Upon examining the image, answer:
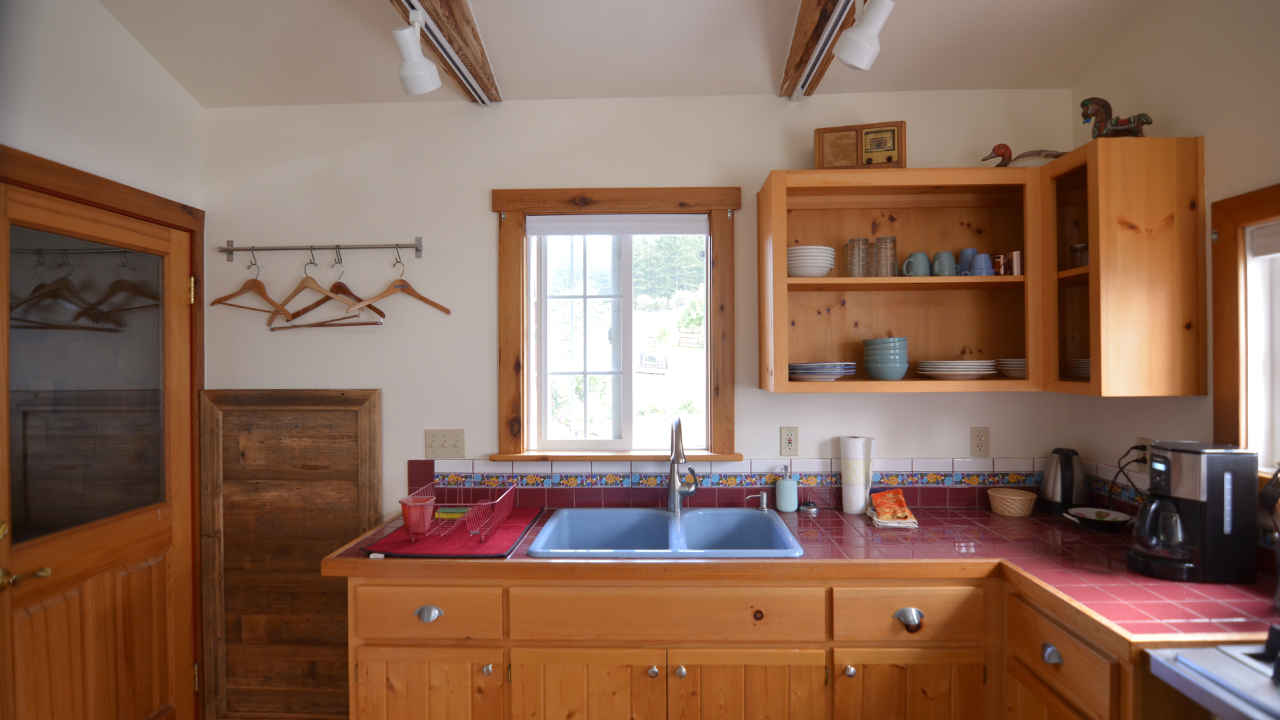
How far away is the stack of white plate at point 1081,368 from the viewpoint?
1730 mm

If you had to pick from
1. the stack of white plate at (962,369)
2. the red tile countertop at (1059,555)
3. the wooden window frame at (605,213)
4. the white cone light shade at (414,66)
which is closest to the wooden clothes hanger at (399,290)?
the wooden window frame at (605,213)

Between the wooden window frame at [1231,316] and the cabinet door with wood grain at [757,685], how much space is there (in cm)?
130

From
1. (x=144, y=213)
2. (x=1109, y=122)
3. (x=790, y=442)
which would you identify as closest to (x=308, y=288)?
(x=144, y=213)

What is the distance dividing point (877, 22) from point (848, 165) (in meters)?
0.52

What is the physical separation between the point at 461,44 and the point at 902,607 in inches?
88.0

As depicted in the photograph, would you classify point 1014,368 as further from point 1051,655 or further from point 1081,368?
point 1051,655

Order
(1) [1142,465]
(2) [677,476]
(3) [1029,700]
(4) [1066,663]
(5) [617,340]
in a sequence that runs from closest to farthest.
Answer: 1. (4) [1066,663]
2. (3) [1029,700]
3. (1) [1142,465]
4. (2) [677,476]
5. (5) [617,340]

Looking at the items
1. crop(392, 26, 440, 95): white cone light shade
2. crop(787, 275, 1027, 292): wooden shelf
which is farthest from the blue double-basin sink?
crop(392, 26, 440, 95): white cone light shade

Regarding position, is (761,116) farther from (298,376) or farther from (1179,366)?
(298,376)

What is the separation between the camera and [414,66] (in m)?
1.57

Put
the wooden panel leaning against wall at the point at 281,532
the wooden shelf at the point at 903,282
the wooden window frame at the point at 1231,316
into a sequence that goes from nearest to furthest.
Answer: the wooden window frame at the point at 1231,316, the wooden shelf at the point at 903,282, the wooden panel leaning against wall at the point at 281,532

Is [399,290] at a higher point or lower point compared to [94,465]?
higher

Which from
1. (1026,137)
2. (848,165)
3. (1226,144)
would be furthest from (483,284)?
(1226,144)

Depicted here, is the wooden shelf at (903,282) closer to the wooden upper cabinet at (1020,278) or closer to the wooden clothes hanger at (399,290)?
the wooden upper cabinet at (1020,278)
